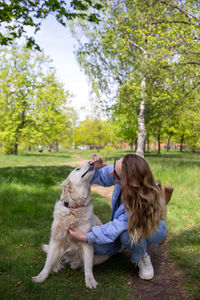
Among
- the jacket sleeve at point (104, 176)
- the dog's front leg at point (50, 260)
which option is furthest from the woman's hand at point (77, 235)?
the jacket sleeve at point (104, 176)

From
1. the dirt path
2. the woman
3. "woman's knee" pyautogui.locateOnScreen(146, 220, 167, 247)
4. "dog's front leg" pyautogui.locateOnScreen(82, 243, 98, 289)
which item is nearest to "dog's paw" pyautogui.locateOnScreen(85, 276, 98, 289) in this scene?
"dog's front leg" pyautogui.locateOnScreen(82, 243, 98, 289)

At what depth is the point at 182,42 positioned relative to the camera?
8.83 meters

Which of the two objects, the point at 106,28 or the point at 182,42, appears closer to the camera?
the point at 182,42

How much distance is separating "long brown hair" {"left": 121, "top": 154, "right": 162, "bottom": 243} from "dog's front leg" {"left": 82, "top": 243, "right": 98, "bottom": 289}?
1.83 feet

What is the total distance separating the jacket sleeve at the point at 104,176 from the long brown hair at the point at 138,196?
0.62 m

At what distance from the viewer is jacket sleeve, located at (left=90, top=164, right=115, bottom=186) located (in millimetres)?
3416

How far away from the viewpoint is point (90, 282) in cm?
283

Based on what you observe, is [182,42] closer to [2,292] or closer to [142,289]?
[142,289]

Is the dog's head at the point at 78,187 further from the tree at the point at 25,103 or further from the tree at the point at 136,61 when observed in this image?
the tree at the point at 25,103

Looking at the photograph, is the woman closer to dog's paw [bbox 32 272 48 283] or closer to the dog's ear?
the dog's ear

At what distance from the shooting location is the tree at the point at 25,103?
75.7 ft

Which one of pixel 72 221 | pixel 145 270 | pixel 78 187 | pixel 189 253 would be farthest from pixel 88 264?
pixel 189 253

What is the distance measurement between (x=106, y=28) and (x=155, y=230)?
1376cm

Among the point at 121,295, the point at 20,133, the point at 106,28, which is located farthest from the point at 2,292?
the point at 20,133
